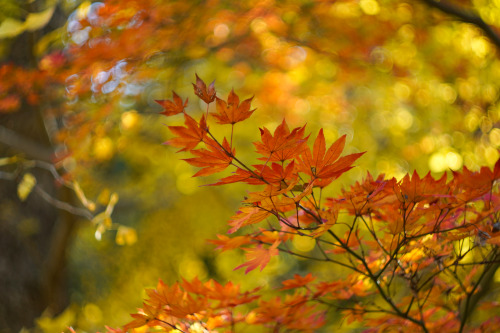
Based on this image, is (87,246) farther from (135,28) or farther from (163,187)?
(135,28)

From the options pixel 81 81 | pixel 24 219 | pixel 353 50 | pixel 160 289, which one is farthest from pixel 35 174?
pixel 160 289

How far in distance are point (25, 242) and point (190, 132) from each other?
10.8 ft

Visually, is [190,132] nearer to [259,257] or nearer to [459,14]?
[259,257]

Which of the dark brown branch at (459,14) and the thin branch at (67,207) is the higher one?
the dark brown branch at (459,14)

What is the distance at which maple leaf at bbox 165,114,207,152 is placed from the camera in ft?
2.06

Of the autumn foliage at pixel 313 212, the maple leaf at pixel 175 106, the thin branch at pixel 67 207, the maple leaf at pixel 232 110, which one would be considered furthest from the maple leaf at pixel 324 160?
the thin branch at pixel 67 207

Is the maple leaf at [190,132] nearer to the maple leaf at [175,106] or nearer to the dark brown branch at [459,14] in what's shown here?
the maple leaf at [175,106]

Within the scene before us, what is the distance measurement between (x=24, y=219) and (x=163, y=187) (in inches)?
50.4

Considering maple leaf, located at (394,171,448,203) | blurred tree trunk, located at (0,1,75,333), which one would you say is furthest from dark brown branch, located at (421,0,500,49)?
blurred tree trunk, located at (0,1,75,333)

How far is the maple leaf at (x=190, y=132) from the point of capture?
0.63 metres

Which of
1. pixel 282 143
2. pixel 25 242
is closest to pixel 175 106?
pixel 282 143

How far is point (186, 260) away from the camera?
16.0 ft

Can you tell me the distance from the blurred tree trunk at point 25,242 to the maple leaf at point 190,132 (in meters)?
2.43

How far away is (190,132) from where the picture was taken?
64 centimetres
